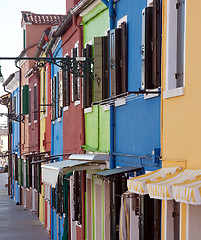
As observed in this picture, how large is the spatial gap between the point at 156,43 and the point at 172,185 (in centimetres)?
320

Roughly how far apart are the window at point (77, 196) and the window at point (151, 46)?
26.3ft

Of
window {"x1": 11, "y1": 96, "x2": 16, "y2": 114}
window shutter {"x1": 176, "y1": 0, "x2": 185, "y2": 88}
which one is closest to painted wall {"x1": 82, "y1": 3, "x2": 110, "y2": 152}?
window shutter {"x1": 176, "y1": 0, "x2": 185, "y2": 88}

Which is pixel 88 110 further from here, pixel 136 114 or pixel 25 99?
pixel 25 99

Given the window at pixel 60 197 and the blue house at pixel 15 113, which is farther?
the blue house at pixel 15 113

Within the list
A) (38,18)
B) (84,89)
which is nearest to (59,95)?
(84,89)

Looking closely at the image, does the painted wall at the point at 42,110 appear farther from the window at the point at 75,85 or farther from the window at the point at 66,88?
the window at the point at 75,85

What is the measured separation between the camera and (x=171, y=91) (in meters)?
9.63

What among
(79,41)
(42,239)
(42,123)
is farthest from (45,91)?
(79,41)

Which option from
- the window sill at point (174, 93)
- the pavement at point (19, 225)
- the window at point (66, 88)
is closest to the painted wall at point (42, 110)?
the pavement at point (19, 225)

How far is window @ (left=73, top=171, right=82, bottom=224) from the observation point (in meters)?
18.6

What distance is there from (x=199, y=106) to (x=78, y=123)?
1045 centimetres

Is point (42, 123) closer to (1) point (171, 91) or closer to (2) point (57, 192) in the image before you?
(2) point (57, 192)

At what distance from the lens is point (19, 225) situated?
30.9m

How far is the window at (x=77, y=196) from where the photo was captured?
18578mm
